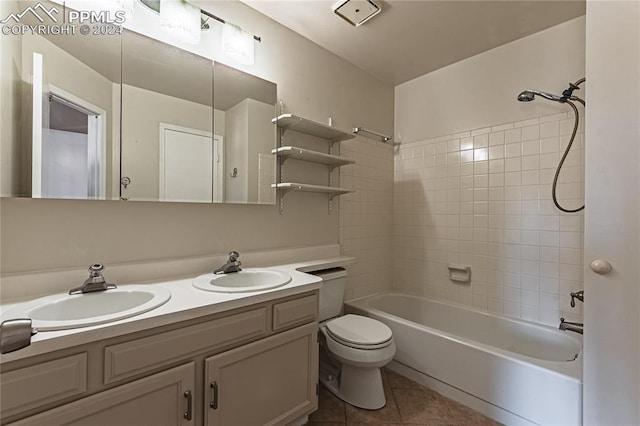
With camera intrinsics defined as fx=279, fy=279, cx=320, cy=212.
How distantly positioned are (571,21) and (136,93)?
2.64 meters

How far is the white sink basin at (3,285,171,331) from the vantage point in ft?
2.82

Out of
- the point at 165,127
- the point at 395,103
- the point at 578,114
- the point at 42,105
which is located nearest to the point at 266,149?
the point at 165,127

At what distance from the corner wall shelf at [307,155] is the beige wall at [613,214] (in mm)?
Answer: 1358

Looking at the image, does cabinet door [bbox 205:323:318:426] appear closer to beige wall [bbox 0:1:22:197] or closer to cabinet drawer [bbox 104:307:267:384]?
cabinet drawer [bbox 104:307:267:384]

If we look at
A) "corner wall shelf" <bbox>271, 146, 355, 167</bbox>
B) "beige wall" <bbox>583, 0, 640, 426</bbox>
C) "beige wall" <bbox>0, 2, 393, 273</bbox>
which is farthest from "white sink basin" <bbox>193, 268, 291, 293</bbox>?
"beige wall" <bbox>583, 0, 640, 426</bbox>

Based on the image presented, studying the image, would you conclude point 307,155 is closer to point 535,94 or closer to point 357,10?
point 357,10

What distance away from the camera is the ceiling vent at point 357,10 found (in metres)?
1.68

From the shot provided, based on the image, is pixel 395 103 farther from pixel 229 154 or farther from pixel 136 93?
pixel 136 93

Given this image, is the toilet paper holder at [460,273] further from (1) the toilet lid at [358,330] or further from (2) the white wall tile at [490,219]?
(1) the toilet lid at [358,330]

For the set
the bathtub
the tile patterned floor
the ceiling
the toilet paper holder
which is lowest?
the tile patterned floor

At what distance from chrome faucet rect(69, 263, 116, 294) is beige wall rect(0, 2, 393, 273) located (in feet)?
0.46

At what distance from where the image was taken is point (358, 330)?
5.69ft

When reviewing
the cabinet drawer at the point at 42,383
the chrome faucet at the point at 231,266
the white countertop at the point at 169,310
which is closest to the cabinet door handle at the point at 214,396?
the white countertop at the point at 169,310

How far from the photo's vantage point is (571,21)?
1.81 metres
